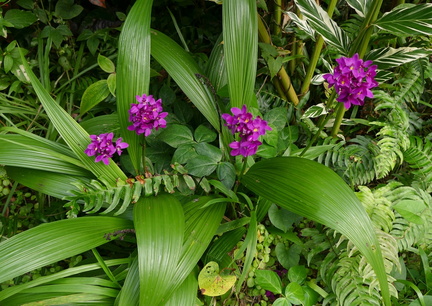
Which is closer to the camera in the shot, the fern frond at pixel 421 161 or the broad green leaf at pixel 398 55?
the broad green leaf at pixel 398 55

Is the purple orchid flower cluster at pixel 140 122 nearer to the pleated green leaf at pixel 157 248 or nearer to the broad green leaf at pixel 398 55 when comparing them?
the pleated green leaf at pixel 157 248

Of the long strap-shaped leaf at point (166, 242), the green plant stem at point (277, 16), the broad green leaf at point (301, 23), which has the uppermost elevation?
the broad green leaf at point (301, 23)

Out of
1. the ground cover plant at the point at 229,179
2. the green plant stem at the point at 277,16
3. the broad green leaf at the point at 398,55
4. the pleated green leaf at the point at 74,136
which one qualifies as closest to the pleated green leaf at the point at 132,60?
the ground cover plant at the point at 229,179

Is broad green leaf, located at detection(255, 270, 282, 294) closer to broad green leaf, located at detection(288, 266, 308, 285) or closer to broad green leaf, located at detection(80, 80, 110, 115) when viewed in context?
broad green leaf, located at detection(288, 266, 308, 285)

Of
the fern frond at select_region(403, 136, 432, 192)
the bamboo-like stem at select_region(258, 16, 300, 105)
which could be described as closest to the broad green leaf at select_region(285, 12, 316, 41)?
the bamboo-like stem at select_region(258, 16, 300, 105)

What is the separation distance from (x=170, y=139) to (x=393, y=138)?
896 millimetres

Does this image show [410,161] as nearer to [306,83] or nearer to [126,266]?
[306,83]

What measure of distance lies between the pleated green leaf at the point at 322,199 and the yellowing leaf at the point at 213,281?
11.9 inches

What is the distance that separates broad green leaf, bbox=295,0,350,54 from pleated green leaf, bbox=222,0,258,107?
180 mm

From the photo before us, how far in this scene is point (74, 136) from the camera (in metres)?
1.28

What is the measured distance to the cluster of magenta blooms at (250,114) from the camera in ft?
3.35

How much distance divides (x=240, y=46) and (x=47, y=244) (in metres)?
0.91

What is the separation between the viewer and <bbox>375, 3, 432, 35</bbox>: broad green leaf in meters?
1.18

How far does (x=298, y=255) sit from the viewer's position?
1378 millimetres
